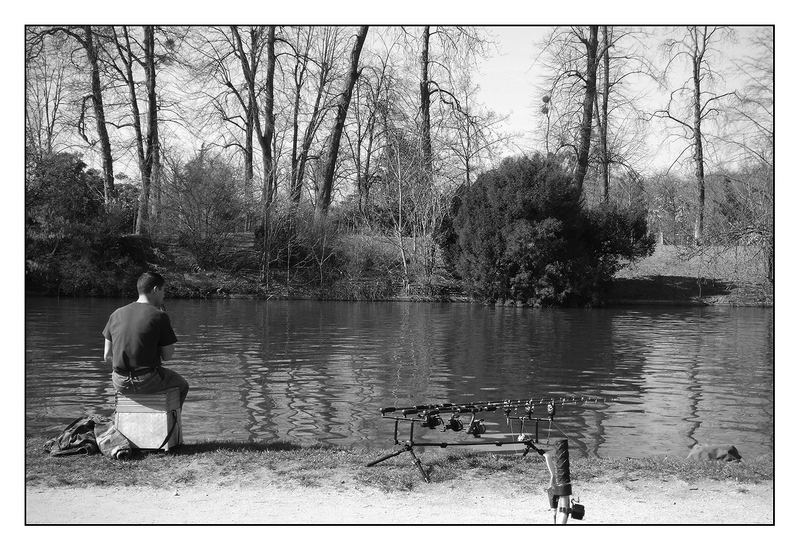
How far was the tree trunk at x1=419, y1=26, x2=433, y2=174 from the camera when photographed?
3969cm

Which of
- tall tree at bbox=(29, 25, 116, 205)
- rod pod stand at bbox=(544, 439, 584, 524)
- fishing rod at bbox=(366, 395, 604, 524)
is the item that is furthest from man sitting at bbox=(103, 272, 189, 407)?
tall tree at bbox=(29, 25, 116, 205)

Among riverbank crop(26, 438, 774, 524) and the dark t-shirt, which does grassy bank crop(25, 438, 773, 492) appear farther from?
the dark t-shirt

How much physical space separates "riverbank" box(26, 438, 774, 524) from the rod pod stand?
5.19ft

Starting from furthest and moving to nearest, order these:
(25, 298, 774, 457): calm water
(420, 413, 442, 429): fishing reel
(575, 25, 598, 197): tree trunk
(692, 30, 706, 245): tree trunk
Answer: (575, 25, 598, 197): tree trunk
(692, 30, 706, 245): tree trunk
(25, 298, 774, 457): calm water
(420, 413, 442, 429): fishing reel

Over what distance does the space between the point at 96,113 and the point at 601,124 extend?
83.2 ft

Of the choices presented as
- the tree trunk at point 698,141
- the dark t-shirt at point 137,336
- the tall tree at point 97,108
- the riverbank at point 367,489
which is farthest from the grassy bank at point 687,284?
the dark t-shirt at point 137,336

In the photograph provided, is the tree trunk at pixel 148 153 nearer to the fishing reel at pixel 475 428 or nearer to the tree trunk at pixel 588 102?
the tree trunk at pixel 588 102

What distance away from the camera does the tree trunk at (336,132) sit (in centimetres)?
4084

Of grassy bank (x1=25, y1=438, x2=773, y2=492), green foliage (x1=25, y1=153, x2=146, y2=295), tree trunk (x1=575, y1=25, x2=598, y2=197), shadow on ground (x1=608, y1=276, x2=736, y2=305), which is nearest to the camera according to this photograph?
grassy bank (x1=25, y1=438, x2=773, y2=492)

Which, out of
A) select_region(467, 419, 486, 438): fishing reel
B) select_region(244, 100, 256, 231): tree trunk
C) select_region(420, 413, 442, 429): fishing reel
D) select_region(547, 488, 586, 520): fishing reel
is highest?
select_region(244, 100, 256, 231): tree trunk

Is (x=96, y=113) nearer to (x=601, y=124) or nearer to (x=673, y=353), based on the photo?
(x=601, y=124)

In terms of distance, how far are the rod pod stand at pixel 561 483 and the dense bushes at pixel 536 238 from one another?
30275mm

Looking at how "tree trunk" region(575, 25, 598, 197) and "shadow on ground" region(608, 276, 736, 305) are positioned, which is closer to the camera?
"shadow on ground" region(608, 276, 736, 305)

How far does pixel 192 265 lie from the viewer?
3909 centimetres
